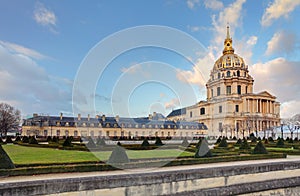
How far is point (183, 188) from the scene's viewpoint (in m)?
9.84

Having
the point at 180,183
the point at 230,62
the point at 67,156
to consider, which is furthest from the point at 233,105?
the point at 180,183

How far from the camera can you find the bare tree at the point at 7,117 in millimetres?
51244

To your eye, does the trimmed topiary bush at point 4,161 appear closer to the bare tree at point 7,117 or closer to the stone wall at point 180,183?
the stone wall at point 180,183

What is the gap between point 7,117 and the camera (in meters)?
53.0

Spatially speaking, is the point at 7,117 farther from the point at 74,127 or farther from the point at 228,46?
the point at 228,46

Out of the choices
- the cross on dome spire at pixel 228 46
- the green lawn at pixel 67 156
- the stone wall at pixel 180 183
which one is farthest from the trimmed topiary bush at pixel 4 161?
the cross on dome spire at pixel 228 46

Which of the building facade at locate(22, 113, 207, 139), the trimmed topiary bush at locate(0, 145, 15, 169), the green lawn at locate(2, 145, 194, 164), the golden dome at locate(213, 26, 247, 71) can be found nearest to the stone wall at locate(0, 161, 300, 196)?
the trimmed topiary bush at locate(0, 145, 15, 169)

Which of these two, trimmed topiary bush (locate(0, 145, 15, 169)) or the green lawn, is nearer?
trimmed topiary bush (locate(0, 145, 15, 169))

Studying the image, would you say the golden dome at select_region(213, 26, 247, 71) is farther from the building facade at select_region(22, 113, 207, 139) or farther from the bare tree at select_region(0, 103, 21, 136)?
the bare tree at select_region(0, 103, 21, 136)

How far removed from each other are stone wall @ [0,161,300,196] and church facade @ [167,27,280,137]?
54548 millimetres

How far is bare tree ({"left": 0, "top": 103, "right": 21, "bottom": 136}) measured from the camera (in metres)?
51.2

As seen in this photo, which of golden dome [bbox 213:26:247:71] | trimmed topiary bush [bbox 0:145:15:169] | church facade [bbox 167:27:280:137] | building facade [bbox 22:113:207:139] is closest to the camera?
trimmed topiary bush [bbox 0:145:15:169]

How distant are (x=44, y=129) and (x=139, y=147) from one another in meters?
40.5

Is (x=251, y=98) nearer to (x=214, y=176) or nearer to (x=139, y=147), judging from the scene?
(x=139, y=147)
